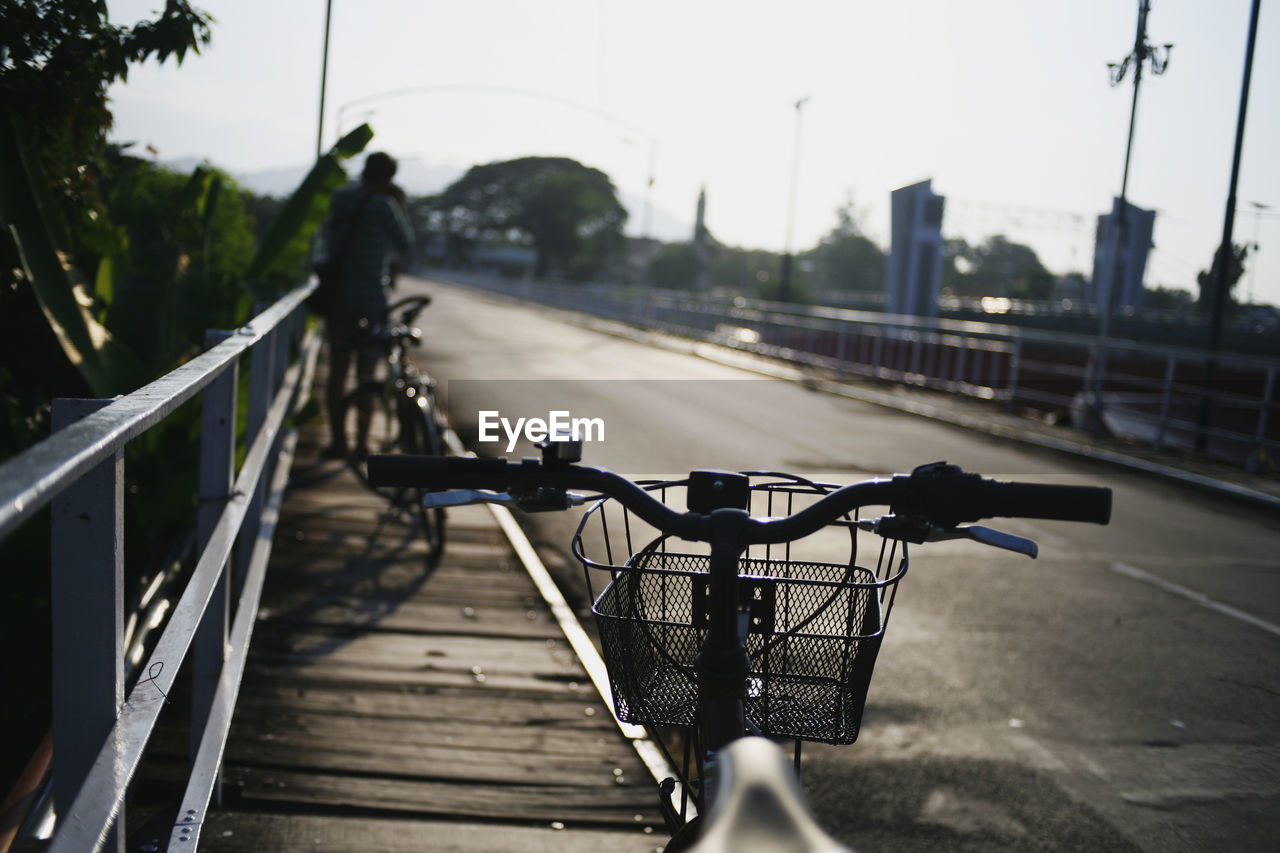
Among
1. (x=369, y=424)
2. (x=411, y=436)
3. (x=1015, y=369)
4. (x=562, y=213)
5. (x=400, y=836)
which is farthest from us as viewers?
(x=562, y=213)

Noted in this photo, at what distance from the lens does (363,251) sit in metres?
8.48

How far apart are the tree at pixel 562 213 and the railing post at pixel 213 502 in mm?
134215

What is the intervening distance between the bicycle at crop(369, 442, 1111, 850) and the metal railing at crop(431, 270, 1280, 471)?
39.4ft

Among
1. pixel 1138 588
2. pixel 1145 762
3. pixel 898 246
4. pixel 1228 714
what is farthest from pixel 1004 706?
pixel 898 246

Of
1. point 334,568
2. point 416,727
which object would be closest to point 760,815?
point 416,727

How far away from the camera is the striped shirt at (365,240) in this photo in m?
8.40

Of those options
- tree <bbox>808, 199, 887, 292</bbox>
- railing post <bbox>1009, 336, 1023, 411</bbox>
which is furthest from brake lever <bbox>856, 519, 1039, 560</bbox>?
tree <bbox>808, 199, 887, 292</bbox>

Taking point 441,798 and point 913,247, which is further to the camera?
point 913,247

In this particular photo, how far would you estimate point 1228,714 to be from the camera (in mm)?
5383

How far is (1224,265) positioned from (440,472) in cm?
1760

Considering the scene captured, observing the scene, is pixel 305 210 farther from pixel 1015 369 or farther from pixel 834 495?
pixel 1015 369

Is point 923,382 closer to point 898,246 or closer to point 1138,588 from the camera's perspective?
point 1138,588

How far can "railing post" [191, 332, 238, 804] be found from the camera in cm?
325

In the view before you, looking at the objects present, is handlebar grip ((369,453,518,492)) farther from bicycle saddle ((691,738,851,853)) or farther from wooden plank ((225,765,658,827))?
wooden plank ((225,765,658,827))
